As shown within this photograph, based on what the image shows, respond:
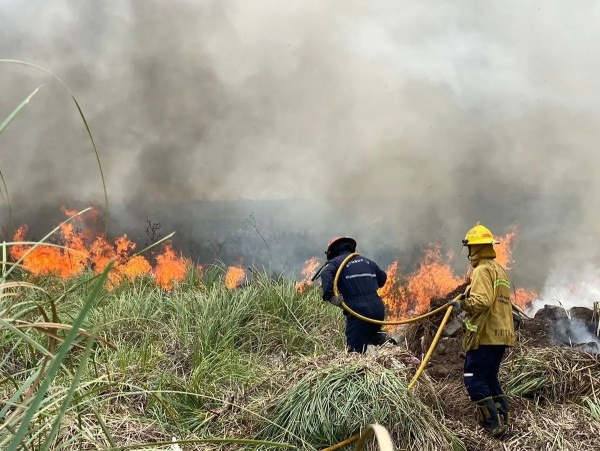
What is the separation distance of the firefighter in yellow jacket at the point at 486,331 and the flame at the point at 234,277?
347 cm

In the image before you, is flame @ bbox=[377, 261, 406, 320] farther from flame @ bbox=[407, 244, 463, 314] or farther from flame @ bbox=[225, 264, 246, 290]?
flame @ bbox=[225, 264, 246, 290]

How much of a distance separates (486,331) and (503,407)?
2.06 feet

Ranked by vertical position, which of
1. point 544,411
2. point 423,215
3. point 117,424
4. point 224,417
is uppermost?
point 117,424

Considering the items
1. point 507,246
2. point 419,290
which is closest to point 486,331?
point 419,290

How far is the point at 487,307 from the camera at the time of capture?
4422mm

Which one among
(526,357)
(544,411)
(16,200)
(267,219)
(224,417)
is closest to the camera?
(224,417)

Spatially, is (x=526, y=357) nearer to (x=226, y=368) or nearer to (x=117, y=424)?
(x=226, y=368)

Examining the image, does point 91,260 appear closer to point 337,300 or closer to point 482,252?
point 337,300

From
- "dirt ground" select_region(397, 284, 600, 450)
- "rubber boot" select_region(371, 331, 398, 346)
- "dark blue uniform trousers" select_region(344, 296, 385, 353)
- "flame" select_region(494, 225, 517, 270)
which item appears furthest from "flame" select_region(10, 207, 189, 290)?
"flame" select_region(494, 225, 517, 270)

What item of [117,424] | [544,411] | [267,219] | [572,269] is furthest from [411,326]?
[267,219]

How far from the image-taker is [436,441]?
140 inches

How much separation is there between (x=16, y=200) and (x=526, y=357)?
53.9 feet

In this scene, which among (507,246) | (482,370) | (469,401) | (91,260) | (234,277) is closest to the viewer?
(91,260)

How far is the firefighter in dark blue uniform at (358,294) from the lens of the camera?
5.69 metres
